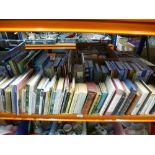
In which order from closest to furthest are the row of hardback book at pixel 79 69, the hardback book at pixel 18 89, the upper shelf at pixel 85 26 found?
the upper shelf at pixel 85 26
the hardback book at pixel 18 89
the row of hardback book at pixel 79 69

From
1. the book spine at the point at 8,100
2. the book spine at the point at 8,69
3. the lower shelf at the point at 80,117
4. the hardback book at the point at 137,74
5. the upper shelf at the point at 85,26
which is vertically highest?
the upper shelf at the point at 85,26

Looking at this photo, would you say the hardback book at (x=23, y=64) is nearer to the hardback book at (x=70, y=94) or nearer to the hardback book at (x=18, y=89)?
the hardback book at (x=18, y=89)

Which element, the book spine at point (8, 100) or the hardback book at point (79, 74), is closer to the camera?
the book spine at point (8, 100)

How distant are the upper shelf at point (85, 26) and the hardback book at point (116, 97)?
308 millimetres

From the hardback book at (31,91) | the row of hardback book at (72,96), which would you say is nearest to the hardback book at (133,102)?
the row of hardback book at (72,96)

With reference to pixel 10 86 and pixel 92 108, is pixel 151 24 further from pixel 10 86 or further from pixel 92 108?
pixel 10 86

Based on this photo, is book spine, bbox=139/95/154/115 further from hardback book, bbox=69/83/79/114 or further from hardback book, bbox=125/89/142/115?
hardback book, bbox=69/83/79/114

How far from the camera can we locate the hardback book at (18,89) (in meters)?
0.89

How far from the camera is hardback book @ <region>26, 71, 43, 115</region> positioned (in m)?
0.91

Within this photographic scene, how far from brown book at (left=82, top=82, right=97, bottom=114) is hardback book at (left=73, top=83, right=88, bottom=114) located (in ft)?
0.05

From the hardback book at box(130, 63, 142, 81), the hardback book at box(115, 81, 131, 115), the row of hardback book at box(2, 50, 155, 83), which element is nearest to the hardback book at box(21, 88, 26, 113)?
the row of hardback book at box(2, 50, 155, 83)

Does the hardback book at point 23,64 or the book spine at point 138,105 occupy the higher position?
the hardback book at point 23,64
